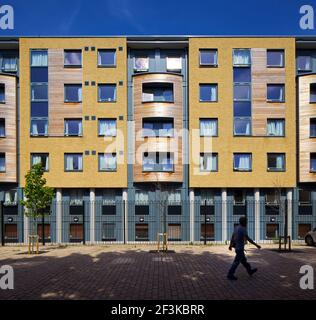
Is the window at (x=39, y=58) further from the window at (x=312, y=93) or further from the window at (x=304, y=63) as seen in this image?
the window at (x=312, y=93)

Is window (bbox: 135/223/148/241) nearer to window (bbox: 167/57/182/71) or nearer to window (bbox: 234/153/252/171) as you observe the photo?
window (bbox: 234/153/252/171)

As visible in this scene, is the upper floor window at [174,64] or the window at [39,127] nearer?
the window at [39,127]

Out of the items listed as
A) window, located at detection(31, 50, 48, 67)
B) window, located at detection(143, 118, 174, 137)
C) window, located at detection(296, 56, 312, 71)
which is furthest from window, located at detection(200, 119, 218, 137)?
window, located at detection(31, 50, 48, 67)

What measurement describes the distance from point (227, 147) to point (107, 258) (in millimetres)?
15806

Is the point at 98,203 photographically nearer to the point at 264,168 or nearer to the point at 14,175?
the point at 14,175

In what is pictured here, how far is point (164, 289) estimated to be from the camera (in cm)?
827

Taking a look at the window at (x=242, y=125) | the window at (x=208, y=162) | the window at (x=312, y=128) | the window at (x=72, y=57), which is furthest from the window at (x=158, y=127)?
the window at (x=312, y=128)

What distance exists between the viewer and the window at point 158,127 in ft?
83.6

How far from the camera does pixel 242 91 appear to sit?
25.9 meters

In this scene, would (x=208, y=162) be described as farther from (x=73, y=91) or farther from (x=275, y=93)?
(x=73, y=91)

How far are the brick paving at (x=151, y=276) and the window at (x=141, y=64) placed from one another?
17590 mm

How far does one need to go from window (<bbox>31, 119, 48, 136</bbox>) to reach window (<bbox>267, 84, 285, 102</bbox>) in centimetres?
2016

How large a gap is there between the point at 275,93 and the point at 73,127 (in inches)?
725
